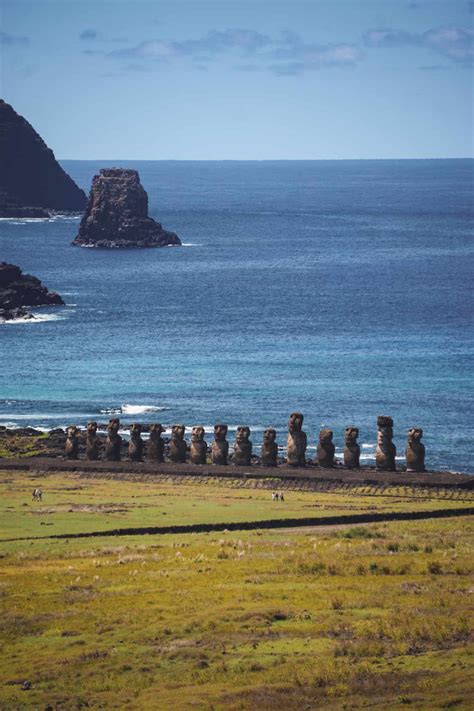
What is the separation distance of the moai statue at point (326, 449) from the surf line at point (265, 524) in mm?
12195

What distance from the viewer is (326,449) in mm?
68000

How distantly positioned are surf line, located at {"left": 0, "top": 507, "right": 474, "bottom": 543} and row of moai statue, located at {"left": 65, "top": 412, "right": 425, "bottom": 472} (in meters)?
10.1

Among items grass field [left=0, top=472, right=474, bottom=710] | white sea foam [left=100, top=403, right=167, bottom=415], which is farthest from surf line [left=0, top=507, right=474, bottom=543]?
white sea foam [left=100, top=403, right=167, bottom=415]

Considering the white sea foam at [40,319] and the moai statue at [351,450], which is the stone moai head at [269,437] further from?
the white sea foam at [40,319]

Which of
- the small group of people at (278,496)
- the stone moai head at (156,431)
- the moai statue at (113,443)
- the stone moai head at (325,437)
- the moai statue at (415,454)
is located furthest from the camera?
the moai statue at (113,443)

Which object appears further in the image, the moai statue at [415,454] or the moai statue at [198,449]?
the moai statue at [198,449]

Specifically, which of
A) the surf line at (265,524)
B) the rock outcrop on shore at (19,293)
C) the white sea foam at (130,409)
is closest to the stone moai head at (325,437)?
the surf line at (265,524)

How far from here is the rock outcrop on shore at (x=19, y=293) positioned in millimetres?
151875

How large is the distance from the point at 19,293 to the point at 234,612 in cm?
11892

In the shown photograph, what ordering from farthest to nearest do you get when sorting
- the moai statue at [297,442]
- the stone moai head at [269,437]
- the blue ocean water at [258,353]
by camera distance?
the blue ocean water at [258,353] → the stone moai head at [269,437] → the moai statue at [297,442]

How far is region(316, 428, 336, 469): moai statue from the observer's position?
67812 mm

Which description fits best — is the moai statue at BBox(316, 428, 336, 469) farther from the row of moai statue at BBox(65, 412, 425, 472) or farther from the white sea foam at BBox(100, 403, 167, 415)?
the white sea foam at BBox(100, 403, 167, 415)

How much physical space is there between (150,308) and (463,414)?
66.9m

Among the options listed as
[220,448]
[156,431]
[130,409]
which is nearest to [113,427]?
[156,431]
